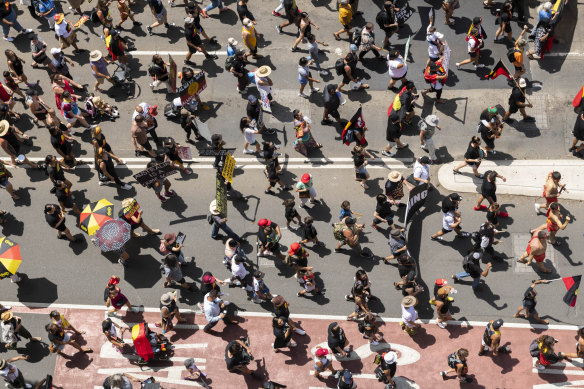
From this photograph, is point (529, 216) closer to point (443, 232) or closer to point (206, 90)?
point (443, 232)

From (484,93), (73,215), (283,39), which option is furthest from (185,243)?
(484,93)

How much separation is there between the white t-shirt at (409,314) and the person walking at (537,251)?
12.2 ft

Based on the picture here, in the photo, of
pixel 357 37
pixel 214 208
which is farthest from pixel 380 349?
pixel 357 37

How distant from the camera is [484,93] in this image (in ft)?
79.5

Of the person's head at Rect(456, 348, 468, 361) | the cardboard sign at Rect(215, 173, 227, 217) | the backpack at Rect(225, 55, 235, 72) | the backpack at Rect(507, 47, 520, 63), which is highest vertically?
the backpack at Rect(507, 47, 520, 63)

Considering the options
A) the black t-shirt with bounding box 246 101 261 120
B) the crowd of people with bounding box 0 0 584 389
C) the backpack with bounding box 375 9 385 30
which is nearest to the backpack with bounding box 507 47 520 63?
the crowd of people with bounding box 0 0 584 389

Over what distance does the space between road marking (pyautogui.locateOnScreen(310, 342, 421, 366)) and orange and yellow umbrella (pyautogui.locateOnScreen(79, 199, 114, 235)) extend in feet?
21.7

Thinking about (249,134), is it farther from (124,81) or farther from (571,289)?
(571,289)

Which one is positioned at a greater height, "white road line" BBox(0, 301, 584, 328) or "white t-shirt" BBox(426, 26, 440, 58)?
"white t-shirt" BBox(426, 26, 440, 58)

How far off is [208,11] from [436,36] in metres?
8.96

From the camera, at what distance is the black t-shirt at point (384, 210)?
66.6ft

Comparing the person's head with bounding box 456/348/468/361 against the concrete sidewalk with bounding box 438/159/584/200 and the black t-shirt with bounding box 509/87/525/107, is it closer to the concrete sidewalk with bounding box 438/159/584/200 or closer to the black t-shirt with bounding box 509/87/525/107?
the concrete sidewalk with bounding box 438/159/584/200

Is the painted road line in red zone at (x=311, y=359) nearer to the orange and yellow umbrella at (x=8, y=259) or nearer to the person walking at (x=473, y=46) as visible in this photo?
the orange and yellow umbrella at (x=8, y=259)

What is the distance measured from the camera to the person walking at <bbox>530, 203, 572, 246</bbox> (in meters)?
19.6
